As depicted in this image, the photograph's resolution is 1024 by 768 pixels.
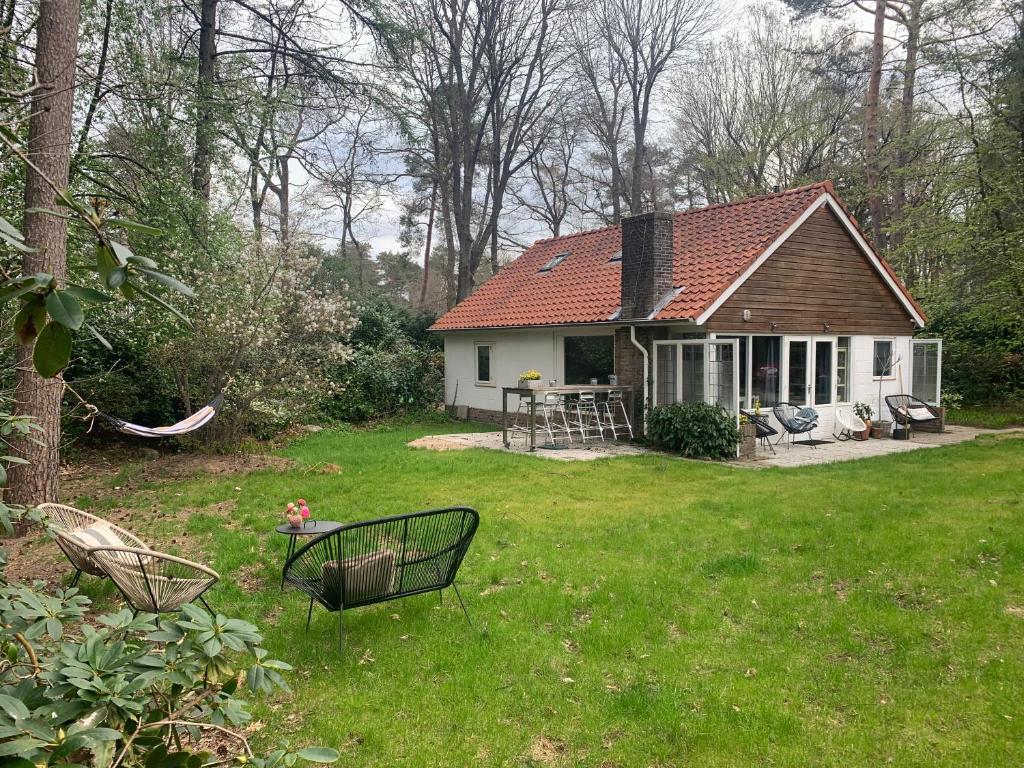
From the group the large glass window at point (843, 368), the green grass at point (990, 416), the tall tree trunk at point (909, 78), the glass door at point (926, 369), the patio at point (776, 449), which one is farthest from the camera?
the tall tree trunk at point (909, 78)

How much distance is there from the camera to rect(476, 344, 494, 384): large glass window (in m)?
17.0

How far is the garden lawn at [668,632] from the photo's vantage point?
3.24m

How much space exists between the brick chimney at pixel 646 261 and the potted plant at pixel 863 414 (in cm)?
505

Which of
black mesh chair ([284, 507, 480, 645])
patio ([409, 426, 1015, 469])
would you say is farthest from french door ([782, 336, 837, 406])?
black mesh chair ([284, 507, 480, 645])

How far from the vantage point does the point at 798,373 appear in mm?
13047

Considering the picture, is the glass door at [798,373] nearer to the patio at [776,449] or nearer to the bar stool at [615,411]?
the patio at [776,449]

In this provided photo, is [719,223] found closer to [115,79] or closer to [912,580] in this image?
[912,580]

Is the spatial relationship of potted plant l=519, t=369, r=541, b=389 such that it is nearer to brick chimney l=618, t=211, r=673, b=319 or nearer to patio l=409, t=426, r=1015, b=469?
patio l=409, t=426, r=1015, b=469

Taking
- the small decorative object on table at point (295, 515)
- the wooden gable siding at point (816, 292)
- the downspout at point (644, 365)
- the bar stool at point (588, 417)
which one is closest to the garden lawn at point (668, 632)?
the small decorative object on table at point (295, 515)

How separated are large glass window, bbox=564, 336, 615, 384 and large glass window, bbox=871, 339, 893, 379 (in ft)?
19.4

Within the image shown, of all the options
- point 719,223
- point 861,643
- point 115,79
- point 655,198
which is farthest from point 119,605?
point 655,198

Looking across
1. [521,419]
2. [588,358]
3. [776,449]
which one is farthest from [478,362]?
[776,449]

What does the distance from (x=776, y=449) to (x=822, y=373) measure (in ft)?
7.63

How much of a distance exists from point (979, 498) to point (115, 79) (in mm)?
12296
